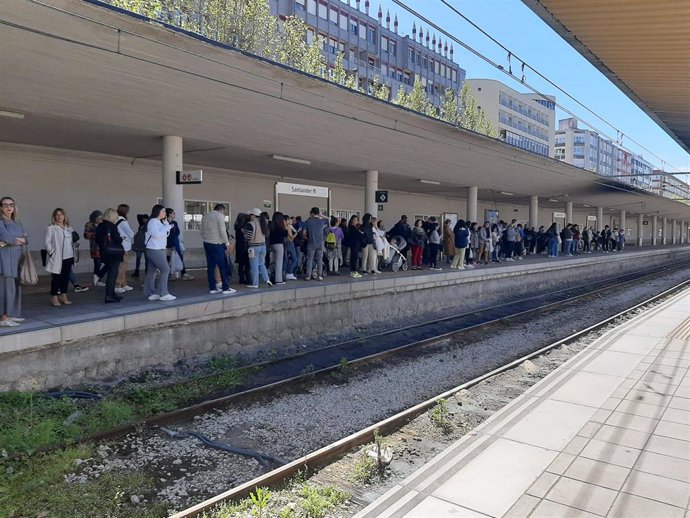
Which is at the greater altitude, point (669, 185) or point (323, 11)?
Answer: point (323, 11)

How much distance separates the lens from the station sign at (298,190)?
41.2ft

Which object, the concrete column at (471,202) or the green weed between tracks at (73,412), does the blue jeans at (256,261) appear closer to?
the green weed between tracks at (73,412)

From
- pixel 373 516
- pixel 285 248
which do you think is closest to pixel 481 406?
pixel 373 516

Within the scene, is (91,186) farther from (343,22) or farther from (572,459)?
(343,22)

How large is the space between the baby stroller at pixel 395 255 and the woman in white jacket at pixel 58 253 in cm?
920

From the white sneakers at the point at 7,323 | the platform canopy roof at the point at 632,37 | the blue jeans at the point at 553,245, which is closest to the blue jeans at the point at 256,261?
the white sneakers at the point at 7,323

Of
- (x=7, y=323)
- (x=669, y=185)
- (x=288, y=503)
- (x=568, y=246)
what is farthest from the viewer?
(x=669, y=185)

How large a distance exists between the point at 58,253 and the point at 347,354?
5481mm

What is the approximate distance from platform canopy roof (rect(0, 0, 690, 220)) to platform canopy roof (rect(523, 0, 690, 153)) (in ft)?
18.3

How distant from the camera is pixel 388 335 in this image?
469 inches

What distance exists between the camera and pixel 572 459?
450 cm

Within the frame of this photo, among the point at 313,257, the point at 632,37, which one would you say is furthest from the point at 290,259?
the point at 632,37

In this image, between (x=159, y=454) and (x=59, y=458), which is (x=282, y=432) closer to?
(x=159, y=454)

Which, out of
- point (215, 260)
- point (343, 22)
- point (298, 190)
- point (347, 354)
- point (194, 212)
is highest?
point (343, 22)
